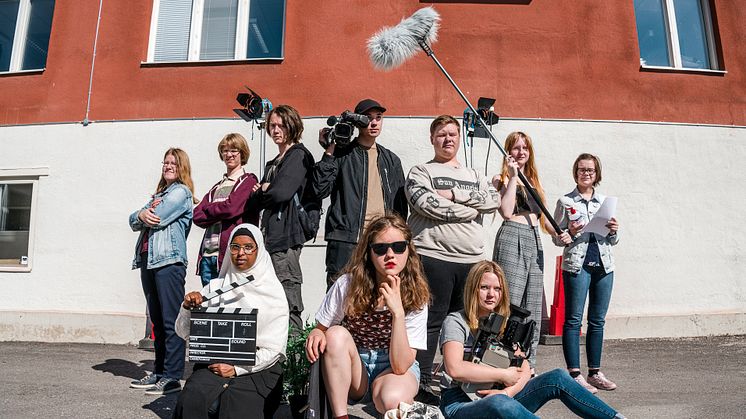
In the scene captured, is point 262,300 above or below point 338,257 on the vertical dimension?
below

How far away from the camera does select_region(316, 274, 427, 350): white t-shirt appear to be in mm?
3227

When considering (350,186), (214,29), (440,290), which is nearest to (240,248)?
(350,186)

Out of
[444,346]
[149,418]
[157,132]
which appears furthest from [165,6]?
[444,346]

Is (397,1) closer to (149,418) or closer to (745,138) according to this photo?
(745,138)

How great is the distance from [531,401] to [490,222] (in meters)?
4.70

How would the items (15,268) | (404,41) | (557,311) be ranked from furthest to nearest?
(15,268) → (557,311) → (404,41)

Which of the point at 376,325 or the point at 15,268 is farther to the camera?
the point at 15,268

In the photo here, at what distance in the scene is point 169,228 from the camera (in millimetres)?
4734

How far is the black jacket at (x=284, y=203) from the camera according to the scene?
4219 mm

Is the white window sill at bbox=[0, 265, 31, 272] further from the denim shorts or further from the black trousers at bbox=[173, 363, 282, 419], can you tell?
the denim shorts

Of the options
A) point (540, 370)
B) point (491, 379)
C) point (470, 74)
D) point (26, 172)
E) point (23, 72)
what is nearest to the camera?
point (491, 379)

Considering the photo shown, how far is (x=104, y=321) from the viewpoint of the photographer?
7.69 m

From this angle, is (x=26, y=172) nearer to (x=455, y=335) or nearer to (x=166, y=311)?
(x=166, y=311)

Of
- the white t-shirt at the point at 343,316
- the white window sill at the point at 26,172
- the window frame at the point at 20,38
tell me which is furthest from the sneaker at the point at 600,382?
the window frame at the point at 20,38
